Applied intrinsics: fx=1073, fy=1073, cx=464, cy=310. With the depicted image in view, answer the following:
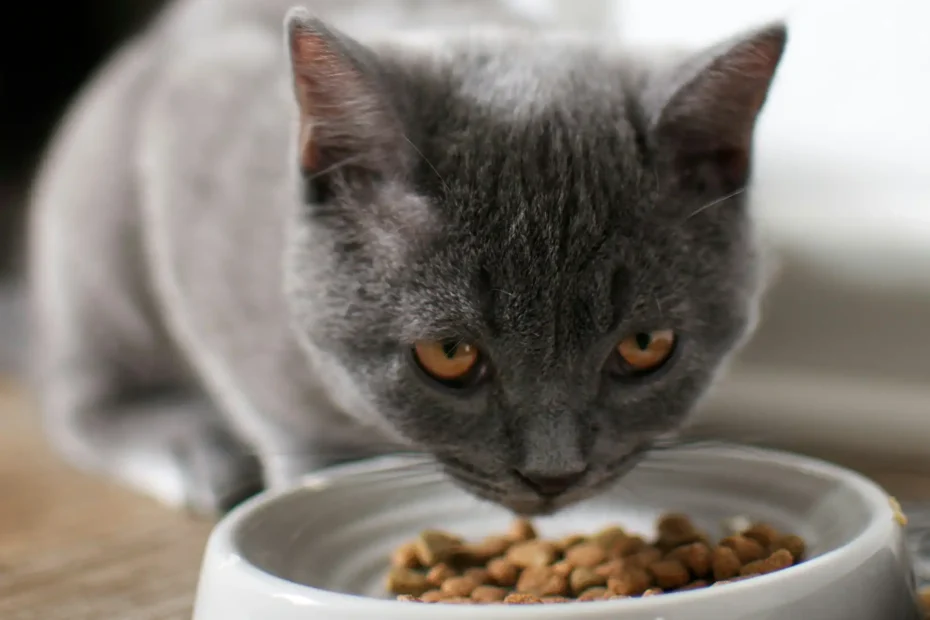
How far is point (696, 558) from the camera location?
0.83 m

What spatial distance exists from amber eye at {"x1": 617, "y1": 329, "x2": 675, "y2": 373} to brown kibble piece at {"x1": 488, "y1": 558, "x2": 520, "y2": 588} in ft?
0.61

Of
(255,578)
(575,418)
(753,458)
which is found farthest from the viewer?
(753,458)

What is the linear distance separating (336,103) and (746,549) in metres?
0.47

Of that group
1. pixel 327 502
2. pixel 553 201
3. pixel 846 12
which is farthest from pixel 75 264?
pixel 846 12

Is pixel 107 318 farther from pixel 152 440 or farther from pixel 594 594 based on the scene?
pixel 594 594

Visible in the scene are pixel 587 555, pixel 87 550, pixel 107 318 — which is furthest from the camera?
pixel 107 318

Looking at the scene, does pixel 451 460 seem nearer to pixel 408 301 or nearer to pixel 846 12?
pixel 408 301

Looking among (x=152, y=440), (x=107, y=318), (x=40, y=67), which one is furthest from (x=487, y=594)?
(x=40, y=67)

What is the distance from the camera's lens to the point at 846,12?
1479 mm

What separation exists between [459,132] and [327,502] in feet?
1.10

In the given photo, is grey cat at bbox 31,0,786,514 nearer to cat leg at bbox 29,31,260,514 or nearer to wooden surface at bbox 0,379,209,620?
wooden surface at bbox 0,379,209,620

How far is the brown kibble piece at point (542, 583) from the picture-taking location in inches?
32.2

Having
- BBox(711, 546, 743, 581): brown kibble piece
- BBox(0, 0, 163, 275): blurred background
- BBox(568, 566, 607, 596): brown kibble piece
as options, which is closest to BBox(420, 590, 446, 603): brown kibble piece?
BBox(568, 566, 607, 596): brown kibble piece

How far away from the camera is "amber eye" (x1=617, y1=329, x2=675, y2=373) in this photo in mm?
864
